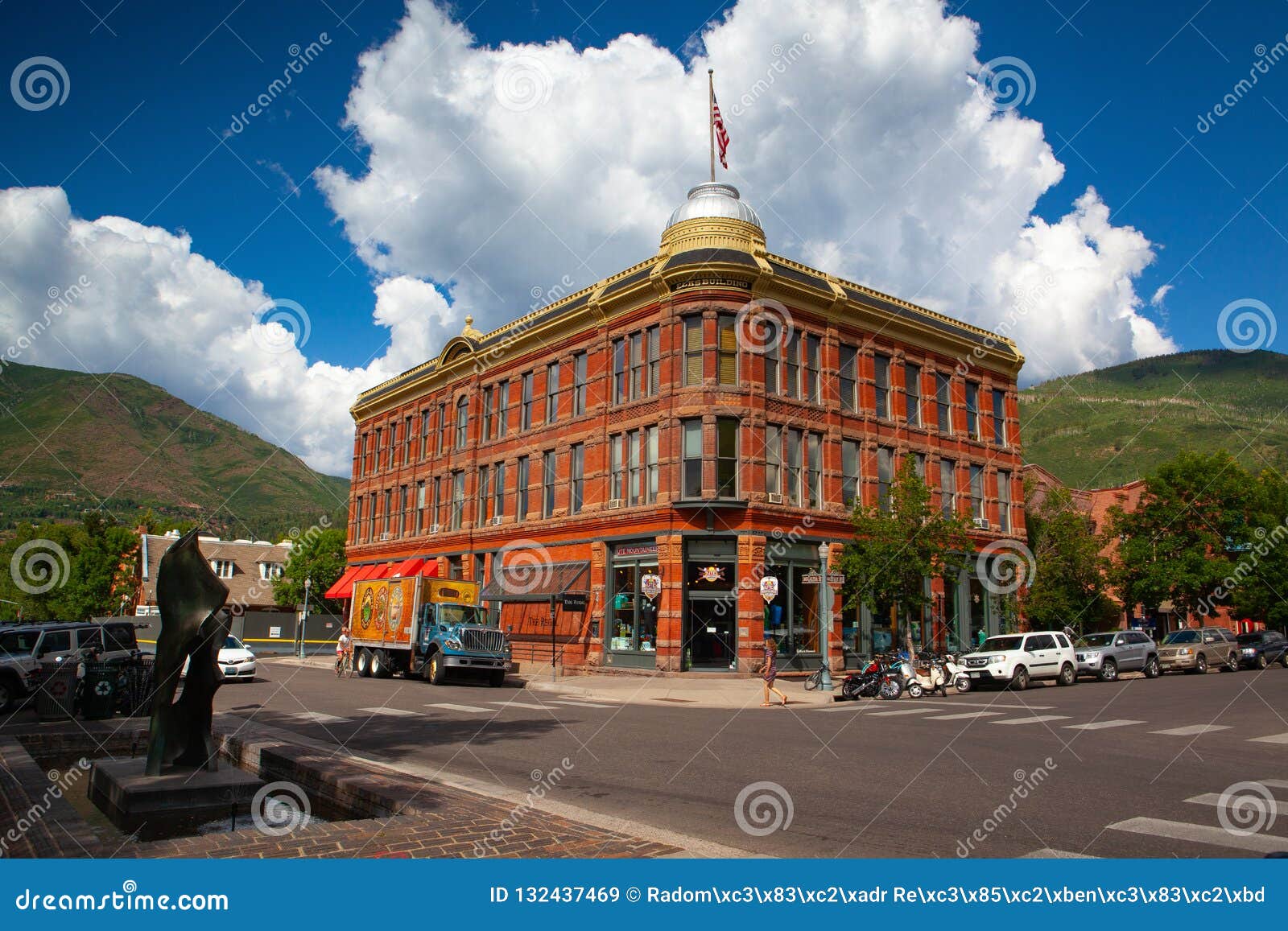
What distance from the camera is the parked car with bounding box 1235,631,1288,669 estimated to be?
1471 inches

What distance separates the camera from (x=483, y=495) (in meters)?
40.1

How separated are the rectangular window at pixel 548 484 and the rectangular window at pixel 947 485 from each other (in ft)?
54.8

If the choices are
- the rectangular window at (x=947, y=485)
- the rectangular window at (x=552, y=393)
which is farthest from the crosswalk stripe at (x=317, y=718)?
the rectangular window at (x=947, y=485)

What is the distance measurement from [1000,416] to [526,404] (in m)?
22.5

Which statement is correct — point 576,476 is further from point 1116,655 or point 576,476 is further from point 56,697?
point 1116,655

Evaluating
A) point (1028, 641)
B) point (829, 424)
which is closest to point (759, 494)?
point (829, 424)

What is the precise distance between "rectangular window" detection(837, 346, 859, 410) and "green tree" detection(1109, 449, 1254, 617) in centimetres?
2089

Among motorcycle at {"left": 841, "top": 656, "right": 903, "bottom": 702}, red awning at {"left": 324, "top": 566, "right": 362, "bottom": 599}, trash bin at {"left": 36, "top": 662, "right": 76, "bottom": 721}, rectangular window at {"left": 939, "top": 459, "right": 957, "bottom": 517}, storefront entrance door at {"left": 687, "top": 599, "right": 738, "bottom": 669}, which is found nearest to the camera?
trash bin at {"left": 36, "top": 662, "right": 76, "bottom": 721}

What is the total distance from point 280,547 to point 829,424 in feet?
213

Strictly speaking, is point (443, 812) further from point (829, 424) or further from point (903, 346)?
point (903, 346)

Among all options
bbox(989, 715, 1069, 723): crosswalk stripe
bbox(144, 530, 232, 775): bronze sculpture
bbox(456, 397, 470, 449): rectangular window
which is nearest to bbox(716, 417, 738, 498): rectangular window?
bbox(989, 715, 1069, 723): crosswalk stripe

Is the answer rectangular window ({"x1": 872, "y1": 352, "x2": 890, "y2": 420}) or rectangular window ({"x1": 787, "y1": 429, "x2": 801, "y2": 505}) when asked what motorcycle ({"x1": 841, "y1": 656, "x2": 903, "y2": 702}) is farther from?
rectangular window ({"x1": 872, "y1": 352, "x2": 890, "y2": 420})

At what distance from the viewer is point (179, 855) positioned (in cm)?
532

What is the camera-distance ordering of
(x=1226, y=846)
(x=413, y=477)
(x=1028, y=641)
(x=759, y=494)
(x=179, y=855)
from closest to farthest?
(x=179, y=855)
(x=1226, y=846)
(x=1028, y=641)
(x=759, y=494)
(x=413, y=477)
